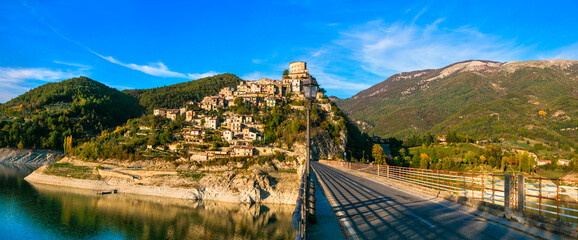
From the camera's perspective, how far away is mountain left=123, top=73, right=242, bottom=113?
134125 mm

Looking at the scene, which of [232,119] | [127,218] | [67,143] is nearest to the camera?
[127,218]

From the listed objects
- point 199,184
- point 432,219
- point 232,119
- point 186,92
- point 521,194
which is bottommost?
point 199,184

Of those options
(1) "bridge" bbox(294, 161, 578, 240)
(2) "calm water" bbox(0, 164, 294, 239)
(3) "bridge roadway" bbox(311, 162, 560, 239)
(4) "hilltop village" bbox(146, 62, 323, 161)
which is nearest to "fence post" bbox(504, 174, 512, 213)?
(1) "bridge" bbox(294, 161, 578, 240)

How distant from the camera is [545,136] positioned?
11644cm

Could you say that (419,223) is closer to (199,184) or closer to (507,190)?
(507,190)

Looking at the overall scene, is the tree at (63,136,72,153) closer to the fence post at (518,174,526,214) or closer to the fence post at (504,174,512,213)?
the fence post at (504,174,512,213)

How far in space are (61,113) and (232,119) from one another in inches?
3097

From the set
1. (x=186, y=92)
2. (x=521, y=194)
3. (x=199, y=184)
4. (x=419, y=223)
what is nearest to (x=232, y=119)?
(x=199, y=184)

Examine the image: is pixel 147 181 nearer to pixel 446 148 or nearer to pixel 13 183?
pixel 13 183

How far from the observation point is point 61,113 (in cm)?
12031

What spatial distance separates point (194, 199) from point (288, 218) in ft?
72.9

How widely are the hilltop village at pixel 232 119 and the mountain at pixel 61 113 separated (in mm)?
42031

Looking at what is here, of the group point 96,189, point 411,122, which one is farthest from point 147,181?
point 411,122

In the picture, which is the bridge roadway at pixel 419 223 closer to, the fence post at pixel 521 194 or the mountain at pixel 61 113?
the fence post at pixel 521 194
